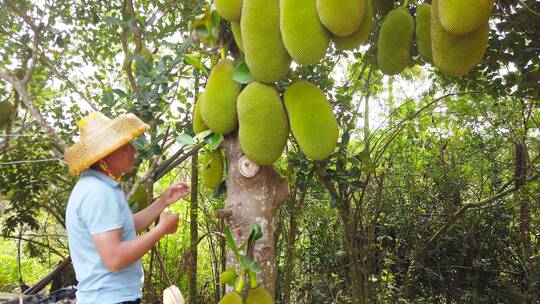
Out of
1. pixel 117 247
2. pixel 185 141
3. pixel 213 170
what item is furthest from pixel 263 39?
pixel 117 247

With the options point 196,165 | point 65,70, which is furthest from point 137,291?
point 65,70

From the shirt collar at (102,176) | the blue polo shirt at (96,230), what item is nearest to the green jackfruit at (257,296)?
the blue polo shirt at (96,230)

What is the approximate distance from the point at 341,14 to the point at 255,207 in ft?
1.68

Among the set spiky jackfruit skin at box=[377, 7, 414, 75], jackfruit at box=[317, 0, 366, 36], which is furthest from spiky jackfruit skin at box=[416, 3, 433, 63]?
jackfruit at box=[317, 0, 366, 36]

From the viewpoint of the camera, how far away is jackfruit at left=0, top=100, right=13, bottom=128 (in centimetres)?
289

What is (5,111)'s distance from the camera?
2.89 meters

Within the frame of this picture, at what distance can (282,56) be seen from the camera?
1238mm

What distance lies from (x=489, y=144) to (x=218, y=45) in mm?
2337

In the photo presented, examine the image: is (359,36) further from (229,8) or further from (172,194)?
(172,194)

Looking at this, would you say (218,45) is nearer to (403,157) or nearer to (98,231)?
(98,231)

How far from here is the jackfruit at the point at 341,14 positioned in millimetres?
1054

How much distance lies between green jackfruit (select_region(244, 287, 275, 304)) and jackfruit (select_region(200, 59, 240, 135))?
438 millimetres

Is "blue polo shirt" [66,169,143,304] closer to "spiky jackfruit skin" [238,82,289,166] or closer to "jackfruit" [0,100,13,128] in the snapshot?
"spiky jackfruit skin" [238,82,289,166]

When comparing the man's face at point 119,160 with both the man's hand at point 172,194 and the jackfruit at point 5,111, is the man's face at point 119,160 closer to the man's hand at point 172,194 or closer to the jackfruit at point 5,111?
the man's hand at point 172,194
